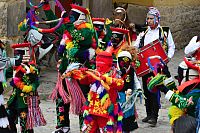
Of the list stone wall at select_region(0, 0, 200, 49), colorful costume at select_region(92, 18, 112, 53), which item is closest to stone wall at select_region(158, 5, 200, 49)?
stone wall at select_region(0, 0, 200, 49)

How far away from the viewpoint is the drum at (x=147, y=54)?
962 centimetres

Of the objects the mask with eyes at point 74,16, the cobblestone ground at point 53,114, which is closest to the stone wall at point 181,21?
the cobblestone ground at point 53,114

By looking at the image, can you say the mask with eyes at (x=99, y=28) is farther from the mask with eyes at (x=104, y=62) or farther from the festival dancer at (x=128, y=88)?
the mask with eyes at (x=104, y=62)

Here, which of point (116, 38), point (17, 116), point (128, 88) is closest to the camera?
point (17, 116)

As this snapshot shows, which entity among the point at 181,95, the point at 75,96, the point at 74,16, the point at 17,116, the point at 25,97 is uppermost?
the point at 74,16

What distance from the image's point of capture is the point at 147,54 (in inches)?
380

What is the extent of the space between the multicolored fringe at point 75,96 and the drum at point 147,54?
127cm

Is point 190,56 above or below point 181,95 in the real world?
above

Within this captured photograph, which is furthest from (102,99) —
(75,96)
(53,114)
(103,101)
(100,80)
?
(53,114)

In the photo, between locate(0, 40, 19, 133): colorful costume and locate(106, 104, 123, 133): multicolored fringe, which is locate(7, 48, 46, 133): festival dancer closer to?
locate(0, 40, 19, 133): colorful costume

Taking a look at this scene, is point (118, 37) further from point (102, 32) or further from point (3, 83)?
point (3, 83)

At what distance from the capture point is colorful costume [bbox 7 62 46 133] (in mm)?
8031

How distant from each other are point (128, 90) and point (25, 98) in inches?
55.3

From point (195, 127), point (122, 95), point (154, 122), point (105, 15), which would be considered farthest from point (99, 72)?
point (105, 15)
